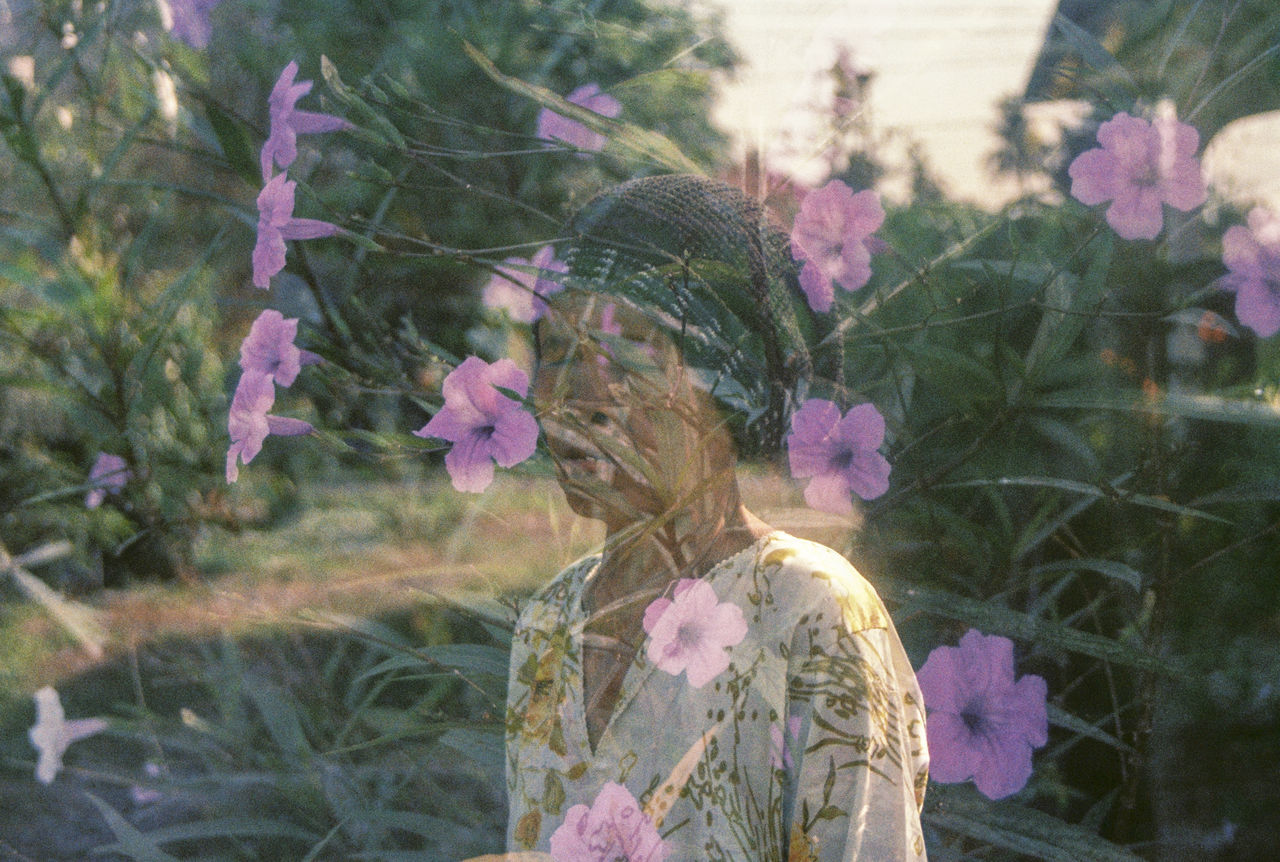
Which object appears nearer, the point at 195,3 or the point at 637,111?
the point at 195,3

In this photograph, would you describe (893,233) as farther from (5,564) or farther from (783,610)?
(5,564)

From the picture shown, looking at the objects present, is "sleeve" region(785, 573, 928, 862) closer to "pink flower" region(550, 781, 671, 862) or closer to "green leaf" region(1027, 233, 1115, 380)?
"pink flower" region(550, 781, 671, 862)

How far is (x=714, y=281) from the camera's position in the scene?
0.57 meters

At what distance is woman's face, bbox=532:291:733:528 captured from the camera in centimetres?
57

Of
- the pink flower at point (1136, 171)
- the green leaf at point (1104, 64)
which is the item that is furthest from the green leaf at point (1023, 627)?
the green leaf at point (1104, 64)

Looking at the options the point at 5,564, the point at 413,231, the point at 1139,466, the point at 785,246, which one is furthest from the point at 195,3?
the point at 5,564

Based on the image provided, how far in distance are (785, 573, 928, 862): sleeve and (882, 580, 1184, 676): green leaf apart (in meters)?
0.10

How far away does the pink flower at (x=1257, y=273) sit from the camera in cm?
66

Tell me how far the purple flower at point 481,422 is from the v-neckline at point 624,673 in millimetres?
176

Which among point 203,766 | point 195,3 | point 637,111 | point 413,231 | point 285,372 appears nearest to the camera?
point 285,372

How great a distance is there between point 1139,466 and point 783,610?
30 cm

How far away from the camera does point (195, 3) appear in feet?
2.89

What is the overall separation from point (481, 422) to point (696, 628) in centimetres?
19

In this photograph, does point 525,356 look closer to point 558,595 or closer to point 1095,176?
point 558,595
